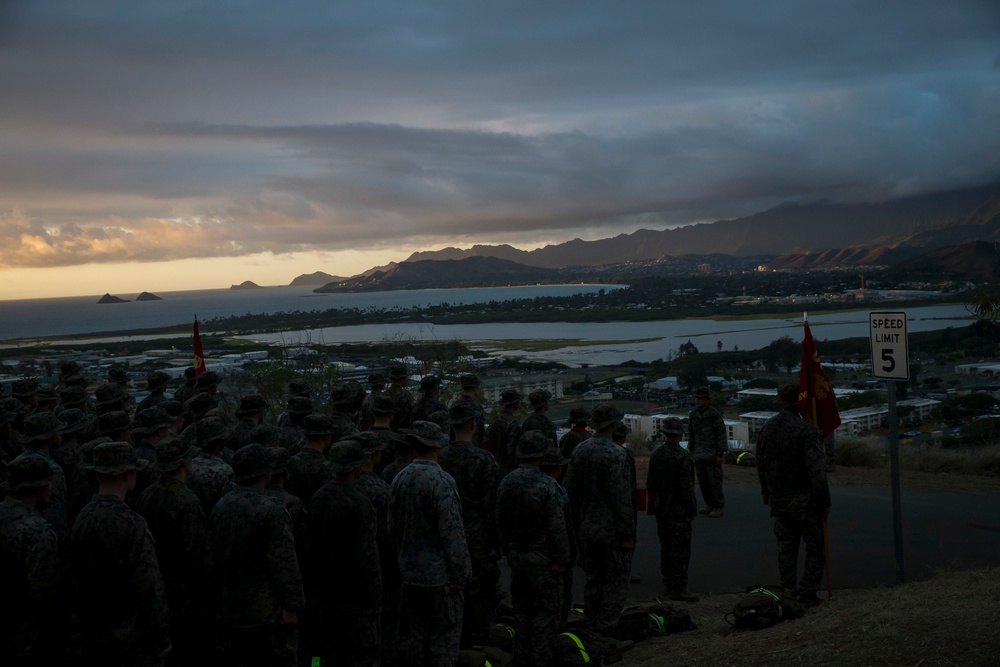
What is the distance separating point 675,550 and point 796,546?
52.7 inches

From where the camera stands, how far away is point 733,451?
18.0m

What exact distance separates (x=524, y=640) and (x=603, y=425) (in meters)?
2.23

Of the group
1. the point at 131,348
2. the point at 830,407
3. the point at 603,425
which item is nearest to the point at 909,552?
the point at 830,407

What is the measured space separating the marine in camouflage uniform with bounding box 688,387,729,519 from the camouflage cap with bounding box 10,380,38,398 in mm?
9839

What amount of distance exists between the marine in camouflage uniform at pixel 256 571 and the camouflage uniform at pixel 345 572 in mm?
422

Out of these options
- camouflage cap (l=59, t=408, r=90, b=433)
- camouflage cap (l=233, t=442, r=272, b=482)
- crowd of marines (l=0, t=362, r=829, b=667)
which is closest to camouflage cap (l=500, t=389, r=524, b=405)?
crowd of marines (l=0, t=362, r=829, b=667)

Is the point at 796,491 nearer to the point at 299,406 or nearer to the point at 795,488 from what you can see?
the point at 795,488

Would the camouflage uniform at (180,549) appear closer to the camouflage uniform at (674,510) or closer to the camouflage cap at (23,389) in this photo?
the camouflage uniform at (674,510)

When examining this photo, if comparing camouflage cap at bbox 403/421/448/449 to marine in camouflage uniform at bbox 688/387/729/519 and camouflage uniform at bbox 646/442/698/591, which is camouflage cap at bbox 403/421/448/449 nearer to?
camouflage uniform at bbox 646/442/698/591

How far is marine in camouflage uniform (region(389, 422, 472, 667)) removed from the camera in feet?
19.6

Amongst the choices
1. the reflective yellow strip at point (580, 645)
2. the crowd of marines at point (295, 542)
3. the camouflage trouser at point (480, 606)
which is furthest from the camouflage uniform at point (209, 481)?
the reflective yellow strip at point (580, 645)

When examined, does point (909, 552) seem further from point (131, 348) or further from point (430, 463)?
point (131, 348)

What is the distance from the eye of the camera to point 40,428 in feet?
25.0

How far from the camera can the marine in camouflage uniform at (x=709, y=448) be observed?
12.6 m
